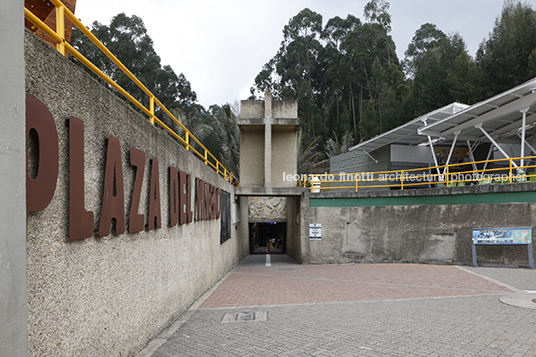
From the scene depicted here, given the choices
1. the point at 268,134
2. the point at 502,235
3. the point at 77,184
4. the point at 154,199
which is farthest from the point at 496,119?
the point at 77,184

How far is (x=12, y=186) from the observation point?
6.72ft

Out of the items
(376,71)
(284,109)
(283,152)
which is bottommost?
(283,152)

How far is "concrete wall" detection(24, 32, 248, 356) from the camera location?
3.01 m

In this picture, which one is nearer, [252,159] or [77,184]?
[77,184]

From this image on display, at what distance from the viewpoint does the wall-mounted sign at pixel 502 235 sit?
12.4 m

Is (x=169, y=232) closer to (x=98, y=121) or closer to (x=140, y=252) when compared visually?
(x=140, y=252)

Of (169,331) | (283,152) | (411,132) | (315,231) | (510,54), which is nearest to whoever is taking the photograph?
(169,331)

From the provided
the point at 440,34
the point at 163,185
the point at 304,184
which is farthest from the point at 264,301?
the point at 440,34

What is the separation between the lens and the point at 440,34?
63.4 meters

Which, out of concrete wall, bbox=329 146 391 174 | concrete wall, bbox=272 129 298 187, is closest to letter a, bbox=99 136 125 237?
concrete wall, bbox=272 129 298 187

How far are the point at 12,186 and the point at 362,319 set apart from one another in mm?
6301

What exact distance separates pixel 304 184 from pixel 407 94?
29.9 meters

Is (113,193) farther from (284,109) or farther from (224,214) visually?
(284,109)

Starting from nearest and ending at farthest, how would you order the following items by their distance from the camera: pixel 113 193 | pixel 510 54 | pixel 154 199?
pixel 113 193 < pixel 154 199 < pixel 510 54
